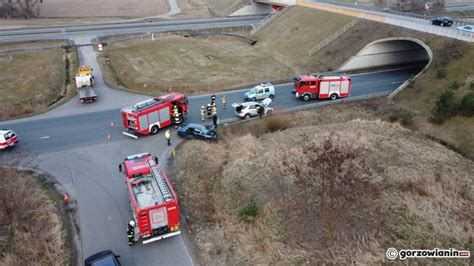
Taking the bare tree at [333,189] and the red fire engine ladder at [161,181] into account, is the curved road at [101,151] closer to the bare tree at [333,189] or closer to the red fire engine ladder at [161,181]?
the red fire engine ladder at [161,181]

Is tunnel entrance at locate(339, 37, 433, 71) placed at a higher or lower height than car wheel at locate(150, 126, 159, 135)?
higher

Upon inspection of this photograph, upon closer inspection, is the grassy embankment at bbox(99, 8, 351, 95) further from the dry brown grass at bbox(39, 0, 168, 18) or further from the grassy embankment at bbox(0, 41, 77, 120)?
the dry brown grass at bbox(39, 0, 168, 18)

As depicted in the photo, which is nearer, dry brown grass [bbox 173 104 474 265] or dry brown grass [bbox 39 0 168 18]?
dry brown grass [bbox 173 104 474 265]

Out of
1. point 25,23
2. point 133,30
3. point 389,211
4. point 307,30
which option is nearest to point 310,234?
point 389,211

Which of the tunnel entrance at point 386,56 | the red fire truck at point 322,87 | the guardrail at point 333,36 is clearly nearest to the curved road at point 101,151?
the red fire truck at point 322,87

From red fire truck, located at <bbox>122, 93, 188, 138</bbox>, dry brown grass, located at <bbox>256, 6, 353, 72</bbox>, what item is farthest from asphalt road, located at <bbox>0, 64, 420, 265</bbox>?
dry brown grass, located at <bbox>256, 6, 353, 72</bbox>

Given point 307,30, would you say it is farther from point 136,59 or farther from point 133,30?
point 133,30

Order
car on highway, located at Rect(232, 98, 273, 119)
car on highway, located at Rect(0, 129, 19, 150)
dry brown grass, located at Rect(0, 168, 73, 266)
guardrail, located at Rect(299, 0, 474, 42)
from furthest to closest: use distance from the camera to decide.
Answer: guardrail, located at Rect(299, 0, 474, 42) → car on highway, located at Rect(232, 98, 273, 119) → car on highway, located at Rect(0, 129, 19, 150) → dry brown grass, located at Rect(0, 168, 73, 266)
